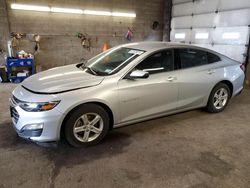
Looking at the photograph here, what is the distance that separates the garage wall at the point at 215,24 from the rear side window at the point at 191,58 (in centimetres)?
369

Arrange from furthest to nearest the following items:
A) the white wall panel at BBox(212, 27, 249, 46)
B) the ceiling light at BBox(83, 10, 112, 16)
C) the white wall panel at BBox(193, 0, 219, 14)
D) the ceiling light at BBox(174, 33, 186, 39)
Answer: the ceiling light at BBox(174, 33, 186, 39) → the ceiling light at BBox(83, 10, 112, 16) → the white wall panel at BBox(193, 0, 219, 14) → the white wall panel at BBox(212, 27, 249, 46)

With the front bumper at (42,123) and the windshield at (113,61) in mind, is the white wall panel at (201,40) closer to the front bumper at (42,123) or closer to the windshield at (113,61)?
the windshield at (113,61)

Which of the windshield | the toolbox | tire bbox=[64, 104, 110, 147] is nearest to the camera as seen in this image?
tire bbox=[64, 104, 110, 147]

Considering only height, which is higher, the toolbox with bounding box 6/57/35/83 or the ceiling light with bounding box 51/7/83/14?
the ceiling light with bounding box 51/7/83/14

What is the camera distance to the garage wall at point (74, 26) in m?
6.52

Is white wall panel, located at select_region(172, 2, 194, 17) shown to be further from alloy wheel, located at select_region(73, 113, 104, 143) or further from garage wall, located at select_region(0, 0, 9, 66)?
alloy wheel, located at select_region(73, 113, 104, 143)

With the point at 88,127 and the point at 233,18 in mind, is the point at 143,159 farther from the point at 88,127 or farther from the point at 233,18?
the point at 233,18

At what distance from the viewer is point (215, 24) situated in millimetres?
7027

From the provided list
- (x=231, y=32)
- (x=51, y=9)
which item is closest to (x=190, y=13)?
(x=231, y=32)

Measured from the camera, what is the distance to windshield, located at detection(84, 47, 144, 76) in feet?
9.23

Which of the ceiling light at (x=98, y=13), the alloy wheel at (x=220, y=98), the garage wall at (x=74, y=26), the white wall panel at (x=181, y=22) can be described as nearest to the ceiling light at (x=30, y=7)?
the garage wall at (x=74, y=26)

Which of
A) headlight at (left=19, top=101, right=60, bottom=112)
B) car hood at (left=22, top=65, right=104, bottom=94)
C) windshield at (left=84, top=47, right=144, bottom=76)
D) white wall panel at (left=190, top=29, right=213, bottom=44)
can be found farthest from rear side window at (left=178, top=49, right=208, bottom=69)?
white wall panel at (left=190, top=29, right=213, bottom=44)

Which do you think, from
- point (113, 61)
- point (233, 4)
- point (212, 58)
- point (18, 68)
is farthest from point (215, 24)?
point (18, 68)

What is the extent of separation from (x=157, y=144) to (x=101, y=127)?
75 centimetres
